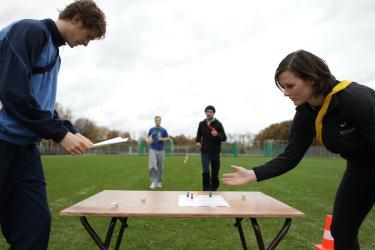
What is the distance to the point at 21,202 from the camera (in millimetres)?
2613

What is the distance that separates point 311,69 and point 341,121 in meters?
0.43

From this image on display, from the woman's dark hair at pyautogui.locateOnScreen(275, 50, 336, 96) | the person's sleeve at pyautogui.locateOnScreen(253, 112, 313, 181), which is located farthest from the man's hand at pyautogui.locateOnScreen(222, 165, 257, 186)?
the woman's dark hair at pyautogui.locateOnScreen(275, 50, 336, 96)

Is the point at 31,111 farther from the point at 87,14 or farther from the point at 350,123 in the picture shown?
the point at 350,123

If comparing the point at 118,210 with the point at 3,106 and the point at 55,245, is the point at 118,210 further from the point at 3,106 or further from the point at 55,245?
the point at 55,245

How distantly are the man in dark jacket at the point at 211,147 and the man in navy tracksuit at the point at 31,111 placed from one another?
741 cm

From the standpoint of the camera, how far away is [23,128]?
256cm

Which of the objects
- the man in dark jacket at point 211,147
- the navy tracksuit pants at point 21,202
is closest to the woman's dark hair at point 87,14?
the navy tracksuit pants at point 21,202

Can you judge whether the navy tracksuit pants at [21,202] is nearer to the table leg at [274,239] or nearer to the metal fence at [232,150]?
the table leg at [274,239]

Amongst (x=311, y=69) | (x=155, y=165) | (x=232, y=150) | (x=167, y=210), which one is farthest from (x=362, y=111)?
(x=232, y=150)

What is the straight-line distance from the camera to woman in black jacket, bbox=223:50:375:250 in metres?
2.52

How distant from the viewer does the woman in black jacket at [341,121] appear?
99.2 inches

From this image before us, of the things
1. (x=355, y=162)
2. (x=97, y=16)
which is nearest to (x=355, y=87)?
(x=355, y=162)

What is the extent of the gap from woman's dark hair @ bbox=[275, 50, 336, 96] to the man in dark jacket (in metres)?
7.33

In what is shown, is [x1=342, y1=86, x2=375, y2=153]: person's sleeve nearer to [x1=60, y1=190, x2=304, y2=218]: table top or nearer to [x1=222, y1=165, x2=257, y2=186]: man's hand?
[x1=60, y1=190, x2=304, y2=218]: table top
